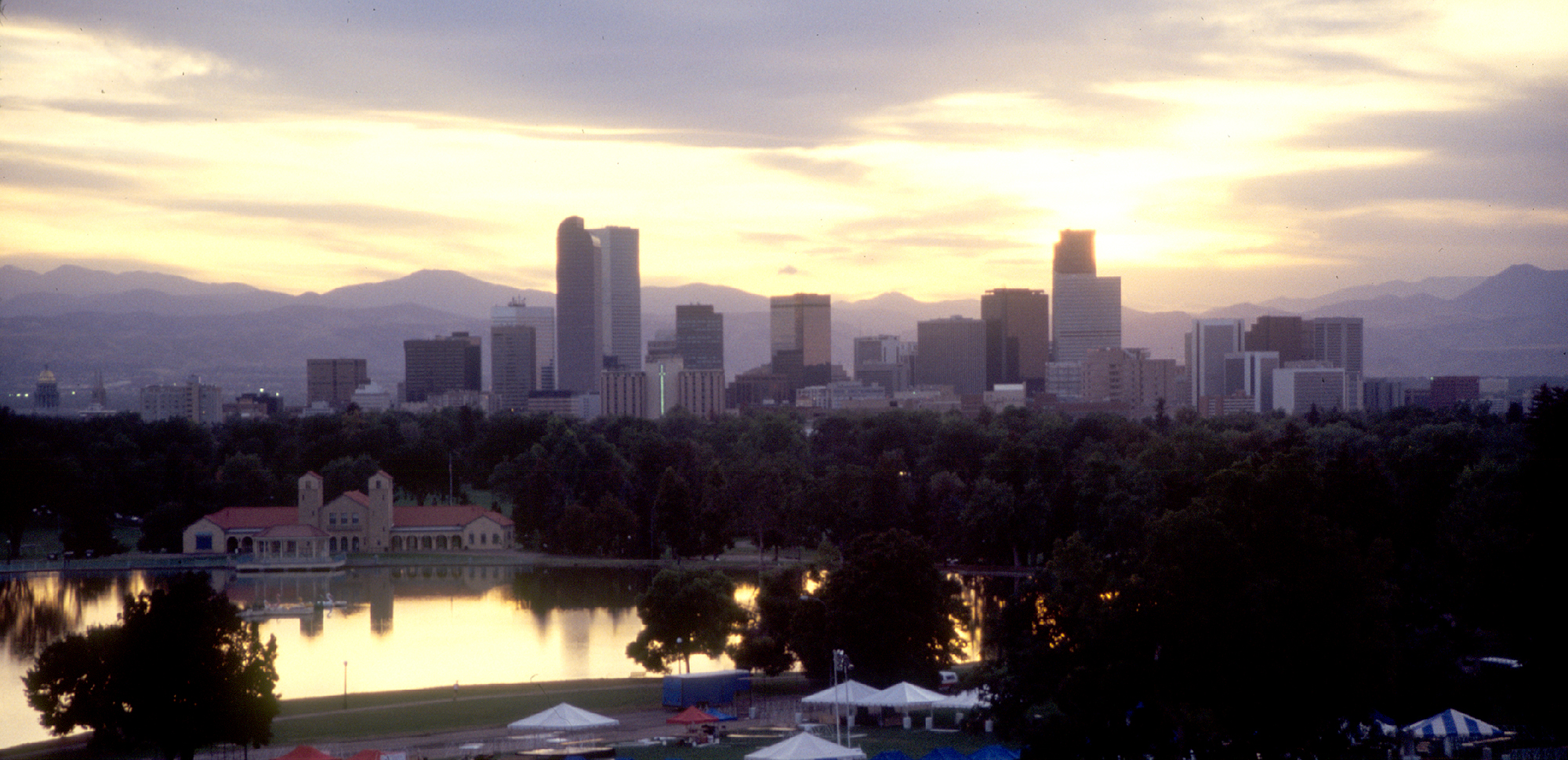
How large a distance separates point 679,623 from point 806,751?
11800 mm

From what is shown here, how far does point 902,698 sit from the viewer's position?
27.9 m

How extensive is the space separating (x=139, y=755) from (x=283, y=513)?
151ft

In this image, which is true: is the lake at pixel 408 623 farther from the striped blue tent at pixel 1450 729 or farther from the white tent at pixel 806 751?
the striped blue tent at pixel 1450 729

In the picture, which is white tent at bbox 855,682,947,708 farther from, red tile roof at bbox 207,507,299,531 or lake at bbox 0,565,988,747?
red tile roof at bbox 207,507,299,531

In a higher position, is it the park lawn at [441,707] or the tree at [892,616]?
the tree at [892,616]

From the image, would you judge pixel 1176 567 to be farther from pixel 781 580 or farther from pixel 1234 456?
pixel 1234 456

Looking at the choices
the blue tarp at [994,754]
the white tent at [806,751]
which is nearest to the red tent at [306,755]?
Result: the white tent at [806,751]

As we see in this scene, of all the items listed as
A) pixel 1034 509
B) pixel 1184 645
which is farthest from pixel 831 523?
pixel 1184 645

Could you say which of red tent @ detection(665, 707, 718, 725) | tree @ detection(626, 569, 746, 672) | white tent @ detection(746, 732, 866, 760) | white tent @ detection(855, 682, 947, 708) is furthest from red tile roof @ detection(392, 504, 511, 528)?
white tent @ detection(746, 732, 866, 760)

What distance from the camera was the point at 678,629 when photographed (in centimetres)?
3419

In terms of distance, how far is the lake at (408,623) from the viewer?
36125mm

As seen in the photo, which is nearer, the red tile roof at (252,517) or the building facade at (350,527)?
the building facade at (350,527)

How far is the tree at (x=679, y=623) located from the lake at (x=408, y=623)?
227 centimetres

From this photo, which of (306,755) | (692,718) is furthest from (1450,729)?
(306,755)
